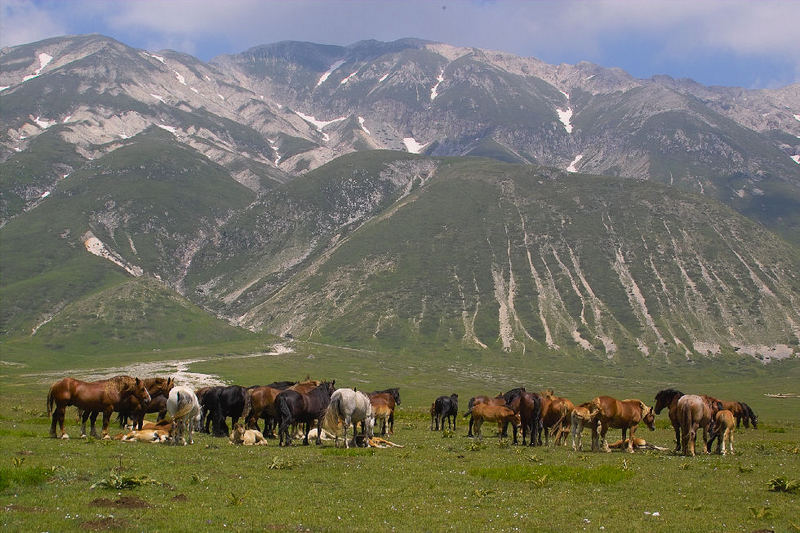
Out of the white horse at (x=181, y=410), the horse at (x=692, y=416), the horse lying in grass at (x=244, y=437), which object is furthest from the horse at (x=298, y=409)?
the horse at (x=692, y=416)

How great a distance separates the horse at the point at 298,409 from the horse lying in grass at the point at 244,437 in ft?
4.26

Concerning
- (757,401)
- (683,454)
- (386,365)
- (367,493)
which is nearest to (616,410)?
(683,454)

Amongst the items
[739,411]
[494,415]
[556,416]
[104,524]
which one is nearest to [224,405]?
[494,415]

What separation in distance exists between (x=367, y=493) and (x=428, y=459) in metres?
7.99

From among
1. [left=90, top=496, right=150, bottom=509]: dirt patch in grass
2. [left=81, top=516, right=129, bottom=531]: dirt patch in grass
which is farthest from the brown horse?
[left=81, top=516, right=129, bottom=531]: dirt patch in grass

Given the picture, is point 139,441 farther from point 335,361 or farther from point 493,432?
point 335,361

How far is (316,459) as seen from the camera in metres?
26.7

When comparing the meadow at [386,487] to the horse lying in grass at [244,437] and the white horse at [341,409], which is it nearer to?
the horse lying in grass at [244,437]

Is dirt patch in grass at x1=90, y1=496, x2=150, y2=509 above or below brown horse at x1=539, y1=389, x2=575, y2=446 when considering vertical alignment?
below

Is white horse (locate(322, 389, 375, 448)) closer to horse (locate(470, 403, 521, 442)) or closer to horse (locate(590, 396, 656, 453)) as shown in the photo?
horse (locate(470, 403, 521, 442))

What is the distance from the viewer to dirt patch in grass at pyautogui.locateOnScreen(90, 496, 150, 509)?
57.4ft

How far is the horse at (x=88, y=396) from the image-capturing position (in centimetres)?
3056

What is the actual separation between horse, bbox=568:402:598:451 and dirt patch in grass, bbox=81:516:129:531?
75.9 feet

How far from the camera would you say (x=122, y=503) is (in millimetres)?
17797
